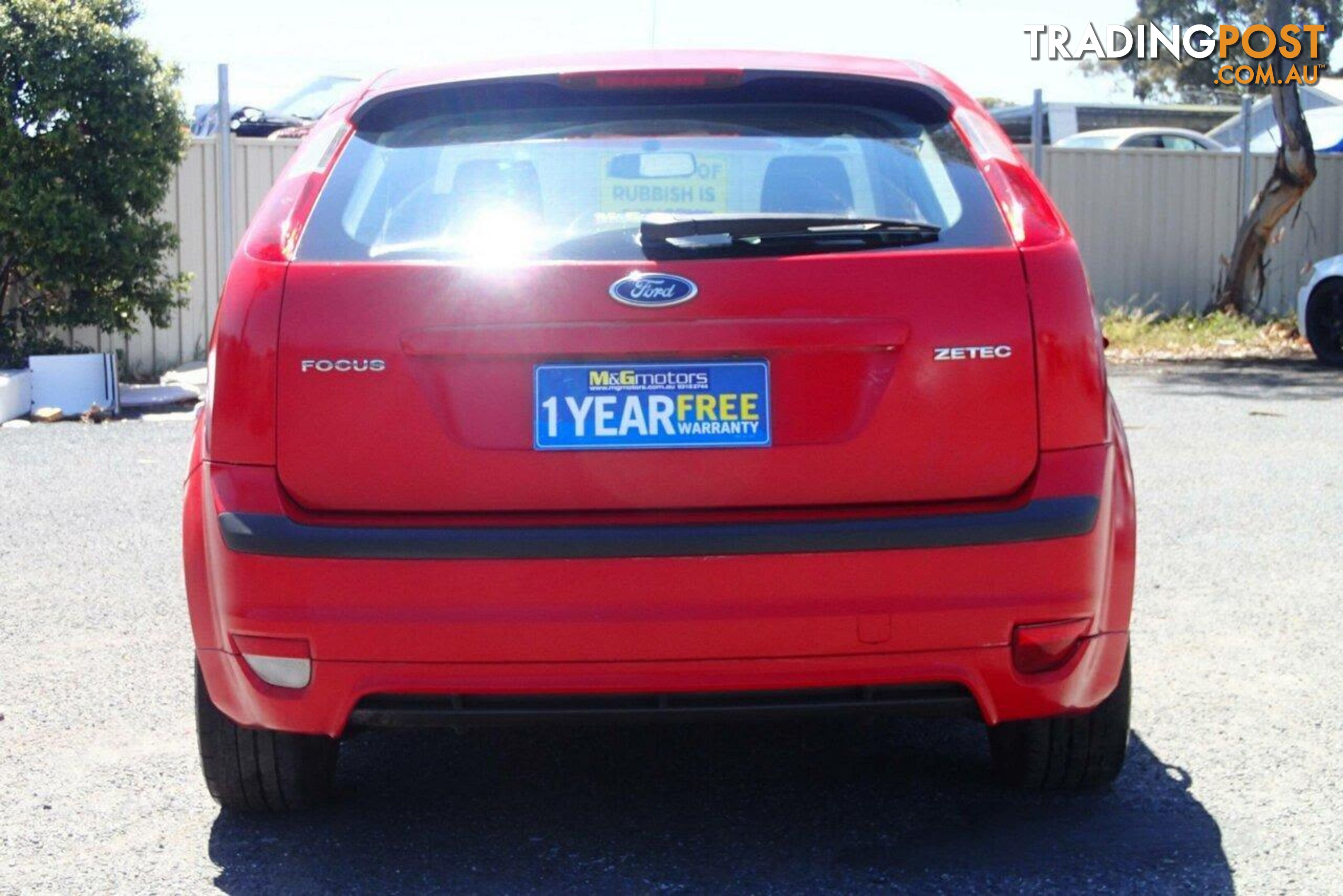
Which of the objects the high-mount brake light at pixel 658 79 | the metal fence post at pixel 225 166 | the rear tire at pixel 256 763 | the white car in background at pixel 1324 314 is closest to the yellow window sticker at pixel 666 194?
the high-mount brake light at pixel 658 79

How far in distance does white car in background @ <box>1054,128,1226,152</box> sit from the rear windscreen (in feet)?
67.4

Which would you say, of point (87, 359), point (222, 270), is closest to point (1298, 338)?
point (222, 270)

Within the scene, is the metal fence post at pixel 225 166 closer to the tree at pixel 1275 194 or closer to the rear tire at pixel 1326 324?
the rear tire at pixel 1326 324

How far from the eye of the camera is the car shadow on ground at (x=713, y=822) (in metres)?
3.29

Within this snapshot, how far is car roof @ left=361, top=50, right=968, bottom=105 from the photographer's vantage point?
3.48 meters

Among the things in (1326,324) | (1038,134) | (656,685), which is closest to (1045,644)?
(656,685)

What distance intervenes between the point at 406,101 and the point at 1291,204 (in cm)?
1479

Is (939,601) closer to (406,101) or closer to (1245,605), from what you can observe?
(406,101)

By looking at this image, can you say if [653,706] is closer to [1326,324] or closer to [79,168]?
[79,168]

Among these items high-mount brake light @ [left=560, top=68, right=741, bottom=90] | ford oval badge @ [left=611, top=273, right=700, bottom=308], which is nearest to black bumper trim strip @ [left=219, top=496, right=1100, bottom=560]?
ford oval badge @ [left=611, top=273, right=700, bottom=308]

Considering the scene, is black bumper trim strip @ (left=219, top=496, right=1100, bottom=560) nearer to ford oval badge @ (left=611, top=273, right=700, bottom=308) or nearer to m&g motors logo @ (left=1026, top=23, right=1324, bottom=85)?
ford oval badge @ (left=611, top=273, right=700, bottom=308)

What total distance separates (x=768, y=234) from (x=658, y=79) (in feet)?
1.58

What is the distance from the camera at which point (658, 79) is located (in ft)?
11.3

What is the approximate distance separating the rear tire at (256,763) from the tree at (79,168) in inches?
321
